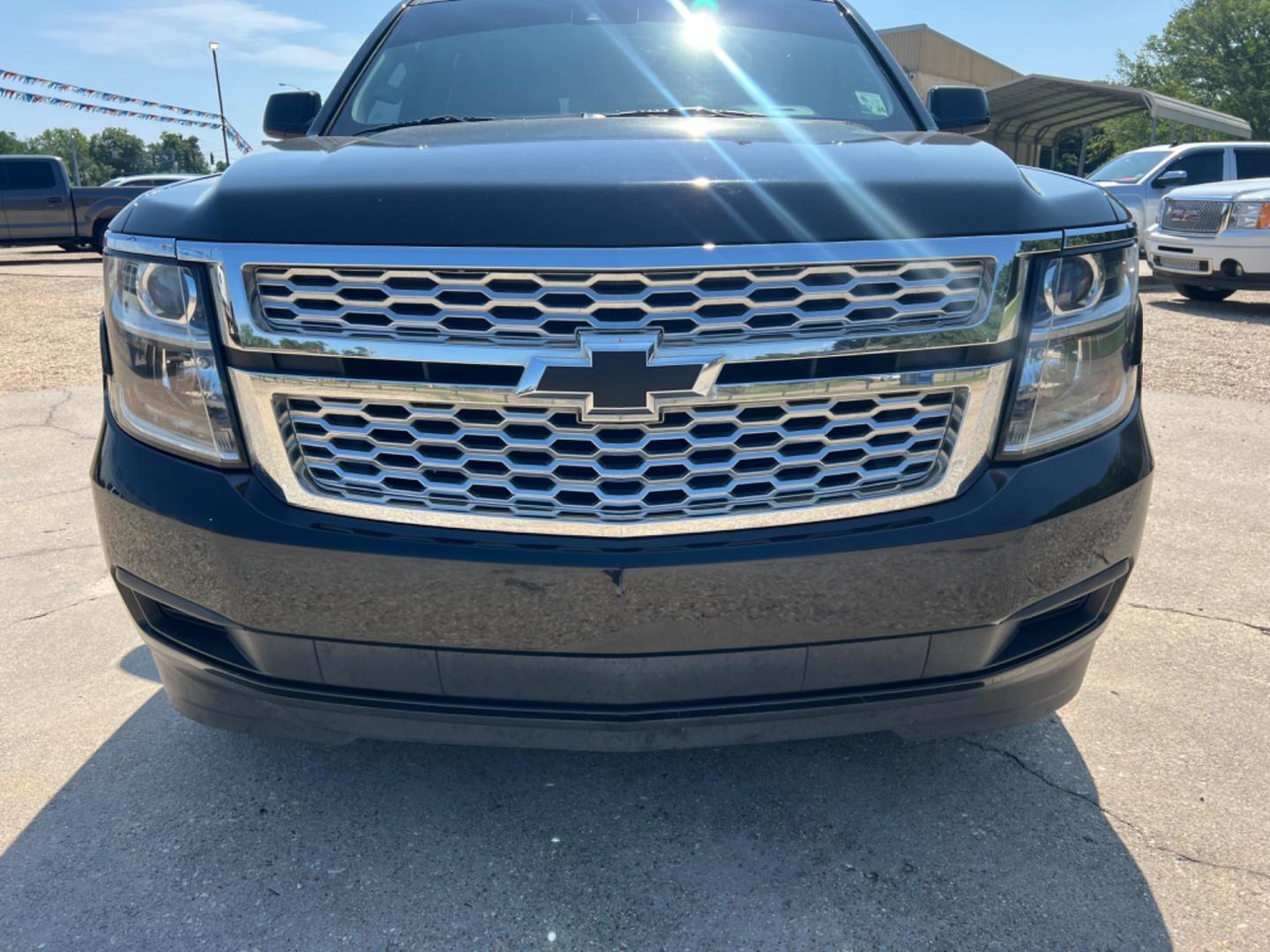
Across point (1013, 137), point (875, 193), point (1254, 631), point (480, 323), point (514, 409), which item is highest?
point (875, 193)

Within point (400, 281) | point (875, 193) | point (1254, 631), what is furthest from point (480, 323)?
point (1254, 631)

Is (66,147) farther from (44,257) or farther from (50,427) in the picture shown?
(50,427)

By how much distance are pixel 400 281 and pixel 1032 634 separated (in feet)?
4.34

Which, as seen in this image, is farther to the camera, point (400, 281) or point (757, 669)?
point (757, 669)

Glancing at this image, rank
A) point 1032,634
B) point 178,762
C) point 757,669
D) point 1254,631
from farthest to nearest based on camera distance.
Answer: point 1254,631
point 178,762
point 1032,634
point 757,669

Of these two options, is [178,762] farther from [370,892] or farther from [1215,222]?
[1215,222]

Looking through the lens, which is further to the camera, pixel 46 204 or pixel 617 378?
pixel 46 204

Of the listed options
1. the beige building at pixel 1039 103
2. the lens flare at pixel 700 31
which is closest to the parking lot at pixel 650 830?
the lens flare at pixel 700 31

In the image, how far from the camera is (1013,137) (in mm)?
28562

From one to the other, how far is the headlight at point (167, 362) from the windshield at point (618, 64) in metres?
1.21

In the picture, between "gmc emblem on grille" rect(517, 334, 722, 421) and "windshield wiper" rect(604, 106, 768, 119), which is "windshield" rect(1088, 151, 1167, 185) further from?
"gmc emblem on grille" rect(517, 334, 722, 421)

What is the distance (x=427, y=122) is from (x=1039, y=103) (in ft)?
80.3

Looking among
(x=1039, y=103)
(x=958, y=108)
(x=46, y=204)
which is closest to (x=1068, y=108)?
(x=1039, y=103)

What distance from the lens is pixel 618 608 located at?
1.62 metres
